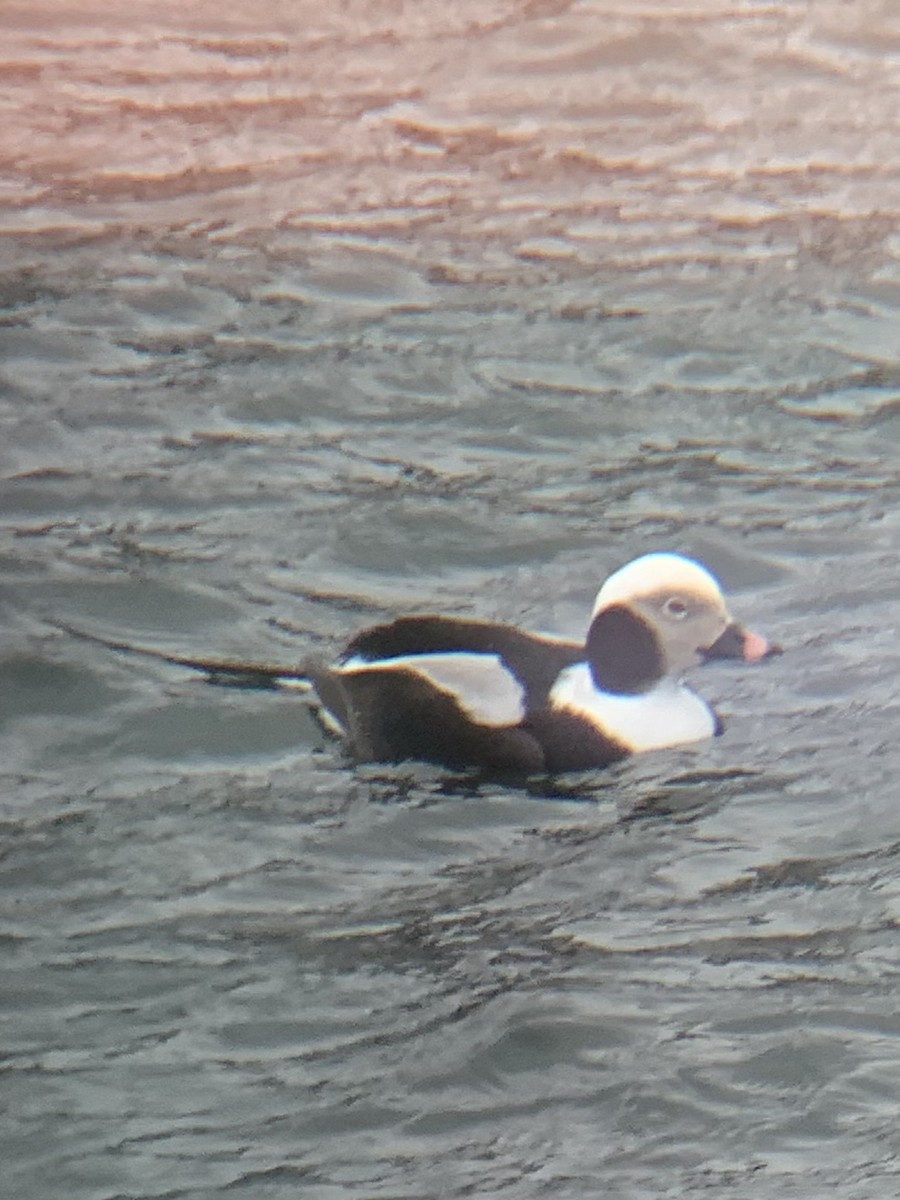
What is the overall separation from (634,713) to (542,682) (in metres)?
0.30

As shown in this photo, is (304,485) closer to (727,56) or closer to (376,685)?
(376,685)

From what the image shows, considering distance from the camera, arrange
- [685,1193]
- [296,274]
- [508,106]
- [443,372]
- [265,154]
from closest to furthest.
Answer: [685,1193], [443,372], [296,274], [265,154], [508,106]

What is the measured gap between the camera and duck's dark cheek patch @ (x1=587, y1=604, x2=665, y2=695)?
7504mm

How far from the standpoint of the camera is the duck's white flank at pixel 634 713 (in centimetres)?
736

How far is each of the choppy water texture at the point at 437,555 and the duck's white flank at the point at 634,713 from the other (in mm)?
80

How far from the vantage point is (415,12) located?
14.6 meters

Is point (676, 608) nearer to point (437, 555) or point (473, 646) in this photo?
point (473, 646)

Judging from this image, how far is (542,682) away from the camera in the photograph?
24.2 ft

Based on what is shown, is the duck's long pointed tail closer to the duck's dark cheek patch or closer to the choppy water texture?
the choppy water texture

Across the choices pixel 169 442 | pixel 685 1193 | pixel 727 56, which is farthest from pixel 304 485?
pixel 727 56

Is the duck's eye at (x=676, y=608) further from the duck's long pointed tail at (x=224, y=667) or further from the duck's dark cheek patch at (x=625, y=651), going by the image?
the duck's long pointed tail at (x=224, y=667)

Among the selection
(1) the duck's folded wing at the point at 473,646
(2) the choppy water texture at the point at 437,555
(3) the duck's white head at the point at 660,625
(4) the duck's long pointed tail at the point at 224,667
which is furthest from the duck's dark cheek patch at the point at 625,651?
(4) the duck's long pointed tail at the point at 224,667

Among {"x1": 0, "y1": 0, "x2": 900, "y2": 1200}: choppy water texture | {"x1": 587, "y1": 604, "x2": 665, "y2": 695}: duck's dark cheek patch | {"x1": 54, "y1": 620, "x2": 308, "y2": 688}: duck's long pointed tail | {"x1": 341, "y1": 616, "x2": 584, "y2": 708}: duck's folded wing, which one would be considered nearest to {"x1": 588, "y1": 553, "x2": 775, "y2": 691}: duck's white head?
{"x1": 587, "y1": 604, "x2": 665, "y2": 695}: duck's dark cheek patch

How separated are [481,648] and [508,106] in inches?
260
